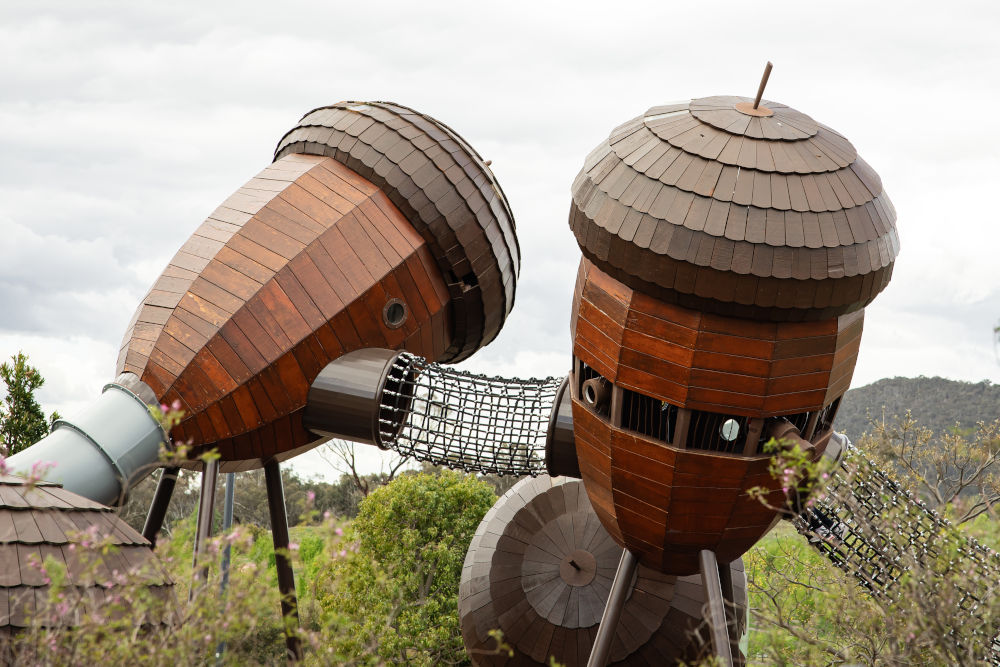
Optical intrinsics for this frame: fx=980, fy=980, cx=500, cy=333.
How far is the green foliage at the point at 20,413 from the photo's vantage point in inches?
623

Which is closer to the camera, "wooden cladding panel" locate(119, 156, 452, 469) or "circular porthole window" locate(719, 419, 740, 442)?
"circular porthole window" locate(719, 419, 740, 442)

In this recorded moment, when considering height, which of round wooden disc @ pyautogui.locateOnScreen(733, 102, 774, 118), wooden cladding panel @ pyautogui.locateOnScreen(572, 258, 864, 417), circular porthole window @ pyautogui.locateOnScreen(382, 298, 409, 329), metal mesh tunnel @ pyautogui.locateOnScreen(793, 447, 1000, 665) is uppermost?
round wooden disc @ pyautogui.locateOnScreen(733, 102, 774, 118)

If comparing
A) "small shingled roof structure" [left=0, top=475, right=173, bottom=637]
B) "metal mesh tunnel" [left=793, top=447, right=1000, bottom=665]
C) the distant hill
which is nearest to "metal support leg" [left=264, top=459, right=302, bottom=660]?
"small shingled roof structure" [left=0, top=475, right=173, bottom=637]

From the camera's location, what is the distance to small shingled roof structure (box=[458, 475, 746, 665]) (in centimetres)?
1222

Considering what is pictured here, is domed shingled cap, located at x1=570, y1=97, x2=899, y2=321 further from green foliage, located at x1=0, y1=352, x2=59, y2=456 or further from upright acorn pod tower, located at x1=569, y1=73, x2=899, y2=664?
green foliage, located at x1=0, y1=352, x2=59, y2=456

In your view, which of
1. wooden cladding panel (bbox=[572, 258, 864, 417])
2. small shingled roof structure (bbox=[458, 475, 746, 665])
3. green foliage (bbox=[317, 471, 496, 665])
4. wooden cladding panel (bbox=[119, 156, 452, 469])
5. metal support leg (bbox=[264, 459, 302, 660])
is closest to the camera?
wooden cladding panel (bbox=[572, 258, 864, 417])

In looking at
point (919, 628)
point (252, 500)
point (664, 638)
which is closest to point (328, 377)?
point (664, 638)

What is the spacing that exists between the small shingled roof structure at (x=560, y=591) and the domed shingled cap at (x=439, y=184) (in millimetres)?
2553

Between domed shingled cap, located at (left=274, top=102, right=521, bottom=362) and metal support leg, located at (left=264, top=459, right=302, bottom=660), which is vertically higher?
domed shingled cap, located at (left=274, top=102, right=521, bottom=362)

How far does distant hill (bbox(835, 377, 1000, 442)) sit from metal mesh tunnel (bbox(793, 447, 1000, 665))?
76.0 feet

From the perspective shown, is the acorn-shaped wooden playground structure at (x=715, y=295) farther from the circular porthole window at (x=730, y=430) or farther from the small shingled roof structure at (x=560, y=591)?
the small shingled roof structure at (x=560, y=591)

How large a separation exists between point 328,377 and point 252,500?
2263 cm

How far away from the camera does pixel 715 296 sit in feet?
27.7

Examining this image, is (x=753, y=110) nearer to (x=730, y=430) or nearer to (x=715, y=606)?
(x=730, y=430)
